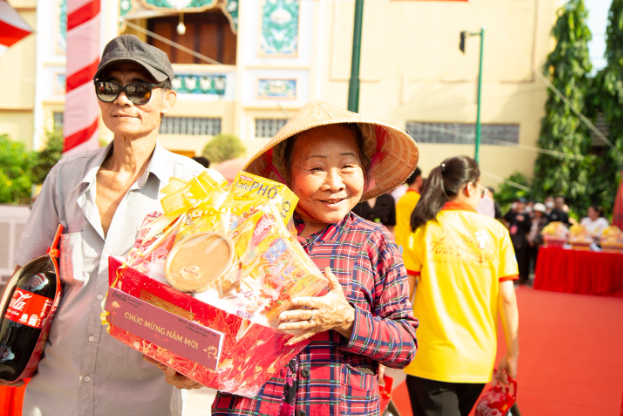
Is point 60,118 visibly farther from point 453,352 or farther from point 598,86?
point 453,352

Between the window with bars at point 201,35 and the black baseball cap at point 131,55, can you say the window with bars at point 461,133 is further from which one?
the black baseball cap at point 131,55

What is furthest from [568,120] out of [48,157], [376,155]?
[376,155]

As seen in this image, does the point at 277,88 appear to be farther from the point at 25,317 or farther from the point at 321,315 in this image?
the point at 321,315

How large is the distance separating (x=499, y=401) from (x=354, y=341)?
73.3 inches

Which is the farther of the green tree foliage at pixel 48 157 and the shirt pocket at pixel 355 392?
the green tree foliage at pixel 48 157

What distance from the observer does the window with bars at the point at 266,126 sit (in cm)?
1908

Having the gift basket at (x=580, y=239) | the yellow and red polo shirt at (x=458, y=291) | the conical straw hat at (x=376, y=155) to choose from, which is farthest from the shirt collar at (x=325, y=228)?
the gift basket at (x=580, y=239)

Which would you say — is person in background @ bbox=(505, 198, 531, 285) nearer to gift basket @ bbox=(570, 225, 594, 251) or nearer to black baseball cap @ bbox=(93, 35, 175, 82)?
gift basket @ bbox=(570, 225, 594, 251)

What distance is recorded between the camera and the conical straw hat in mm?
1647

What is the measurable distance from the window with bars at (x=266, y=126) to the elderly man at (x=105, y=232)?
17.2 metres

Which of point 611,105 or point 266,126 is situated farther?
point 266,126

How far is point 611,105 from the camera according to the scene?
17562 millimetres

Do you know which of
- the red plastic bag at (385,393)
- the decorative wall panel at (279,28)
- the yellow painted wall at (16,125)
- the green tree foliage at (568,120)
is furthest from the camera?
the yellow painted wall at (16,125)

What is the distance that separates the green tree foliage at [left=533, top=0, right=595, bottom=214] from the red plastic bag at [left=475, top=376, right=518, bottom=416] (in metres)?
15.8
